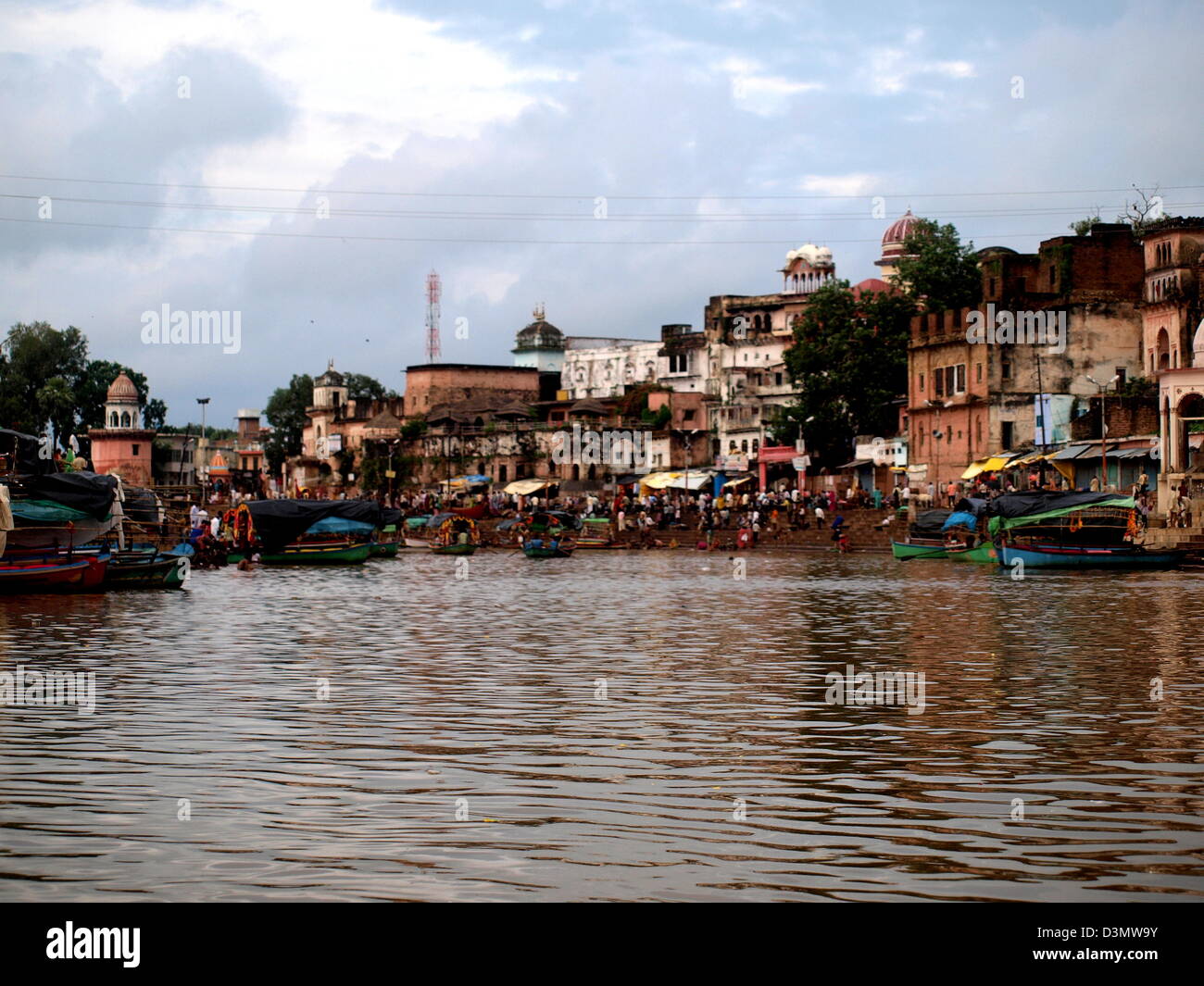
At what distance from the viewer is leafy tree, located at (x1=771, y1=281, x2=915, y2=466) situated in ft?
219

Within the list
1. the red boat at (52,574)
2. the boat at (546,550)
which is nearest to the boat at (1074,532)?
the boat at (546,550)

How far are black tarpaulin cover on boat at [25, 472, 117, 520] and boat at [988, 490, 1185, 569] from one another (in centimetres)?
2216

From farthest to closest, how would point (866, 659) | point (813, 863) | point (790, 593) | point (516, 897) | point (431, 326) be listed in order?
point (431, 326), point (790, 593), point (866, 659), point (813, 863), point (516, 897)

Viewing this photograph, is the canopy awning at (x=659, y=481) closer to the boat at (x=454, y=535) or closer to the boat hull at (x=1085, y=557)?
the boat at (x=454, y=535)

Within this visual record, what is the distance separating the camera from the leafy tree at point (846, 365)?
219 ft

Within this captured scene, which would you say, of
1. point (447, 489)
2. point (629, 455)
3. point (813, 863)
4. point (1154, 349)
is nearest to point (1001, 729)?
point (813, 863)

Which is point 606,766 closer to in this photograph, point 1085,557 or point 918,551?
point 1085,557

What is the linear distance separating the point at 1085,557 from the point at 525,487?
46.6m

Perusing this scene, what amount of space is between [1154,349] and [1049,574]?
17852mm

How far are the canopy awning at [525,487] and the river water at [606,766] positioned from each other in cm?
5803

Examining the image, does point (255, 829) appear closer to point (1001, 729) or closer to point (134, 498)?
point (1001, 729)

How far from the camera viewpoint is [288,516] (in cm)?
4659

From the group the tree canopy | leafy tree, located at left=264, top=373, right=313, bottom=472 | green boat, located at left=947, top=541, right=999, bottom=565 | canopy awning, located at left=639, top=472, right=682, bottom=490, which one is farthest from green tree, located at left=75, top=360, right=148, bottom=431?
green boat, located at left=947, top=541, right=999, bottom=565

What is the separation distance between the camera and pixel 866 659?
18.4m
